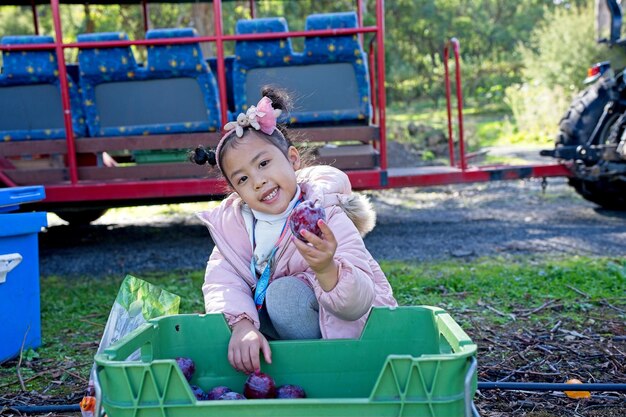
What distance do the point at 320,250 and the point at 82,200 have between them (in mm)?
4205

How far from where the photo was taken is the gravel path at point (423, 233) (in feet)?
18.1

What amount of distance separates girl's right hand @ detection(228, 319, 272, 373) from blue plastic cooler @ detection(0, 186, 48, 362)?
1.51m

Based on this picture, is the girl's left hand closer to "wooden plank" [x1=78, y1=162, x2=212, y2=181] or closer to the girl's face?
the girl's face

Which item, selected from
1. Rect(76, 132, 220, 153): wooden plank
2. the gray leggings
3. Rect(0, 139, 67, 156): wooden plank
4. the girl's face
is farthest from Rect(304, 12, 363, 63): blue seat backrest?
the gray leggings

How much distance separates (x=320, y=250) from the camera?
2.04 meters

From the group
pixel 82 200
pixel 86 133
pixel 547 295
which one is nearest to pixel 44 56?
pixel 86 133

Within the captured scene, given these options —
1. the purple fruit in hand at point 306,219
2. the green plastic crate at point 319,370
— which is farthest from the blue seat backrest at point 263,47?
the purple fruit in hand at point 306,219

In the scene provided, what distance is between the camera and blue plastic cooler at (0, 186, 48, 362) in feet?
10.9

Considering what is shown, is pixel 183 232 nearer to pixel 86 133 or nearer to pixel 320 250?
pixel 86 133

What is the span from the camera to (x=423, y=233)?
6426 millimetres

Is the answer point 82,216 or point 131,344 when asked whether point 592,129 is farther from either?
point 131,344

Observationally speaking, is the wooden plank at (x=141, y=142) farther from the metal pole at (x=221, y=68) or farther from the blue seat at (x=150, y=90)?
the metal pole at (x=221, y=68)

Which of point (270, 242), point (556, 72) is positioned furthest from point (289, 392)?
point (556, 72)

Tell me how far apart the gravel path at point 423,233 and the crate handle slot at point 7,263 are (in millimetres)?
1906
